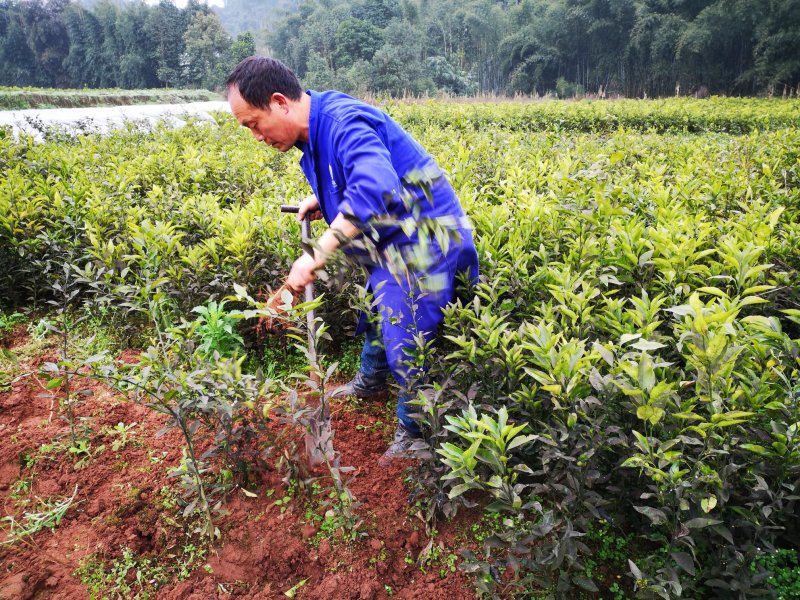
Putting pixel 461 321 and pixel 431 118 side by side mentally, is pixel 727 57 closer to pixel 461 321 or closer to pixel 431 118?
pixel 431 118

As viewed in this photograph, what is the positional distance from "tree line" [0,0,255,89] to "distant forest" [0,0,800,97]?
0.13 m

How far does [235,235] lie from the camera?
3.12m

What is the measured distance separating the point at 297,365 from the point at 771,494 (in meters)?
2.54

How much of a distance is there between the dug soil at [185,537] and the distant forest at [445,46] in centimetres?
3542

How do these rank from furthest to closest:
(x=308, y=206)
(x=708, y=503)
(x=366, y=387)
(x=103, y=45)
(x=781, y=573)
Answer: (x=103, y=45) → (x=366, y=387) → (x=308, y=206) → (x=781, y=573) → (x=708, y=503)

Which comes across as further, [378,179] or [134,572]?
Answer: [134,572]

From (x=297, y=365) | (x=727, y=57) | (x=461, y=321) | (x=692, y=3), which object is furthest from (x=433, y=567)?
(x=692, y=3)

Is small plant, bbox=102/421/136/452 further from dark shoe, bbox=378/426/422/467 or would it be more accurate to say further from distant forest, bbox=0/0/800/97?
distant forest, bbox=0/0/800/97

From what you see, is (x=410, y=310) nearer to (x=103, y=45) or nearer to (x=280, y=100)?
(x=280, y=100)

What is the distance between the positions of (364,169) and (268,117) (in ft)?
2.20

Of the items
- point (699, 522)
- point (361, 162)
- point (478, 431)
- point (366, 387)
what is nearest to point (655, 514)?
point (699, 522)

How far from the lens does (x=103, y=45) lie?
58.0 meters

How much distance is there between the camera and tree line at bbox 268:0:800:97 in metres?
31.1

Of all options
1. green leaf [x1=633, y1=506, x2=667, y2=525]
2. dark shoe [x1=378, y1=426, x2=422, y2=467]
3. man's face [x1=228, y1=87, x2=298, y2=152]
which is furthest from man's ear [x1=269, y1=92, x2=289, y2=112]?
green leaf [x1=633, y1=506, x2=667, y2=525]
